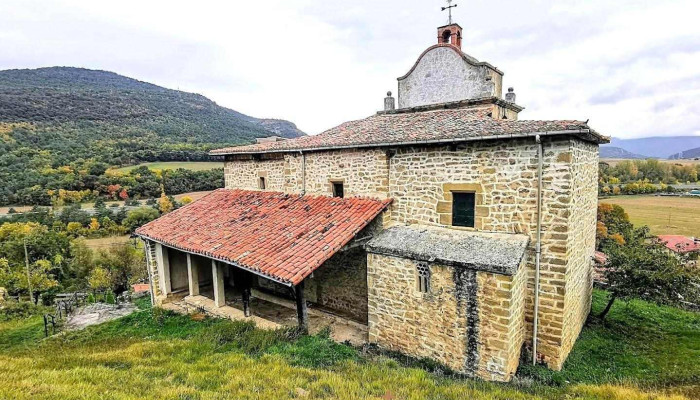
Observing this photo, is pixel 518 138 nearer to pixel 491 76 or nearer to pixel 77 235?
pixel 491 76

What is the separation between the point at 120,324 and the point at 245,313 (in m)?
4.13

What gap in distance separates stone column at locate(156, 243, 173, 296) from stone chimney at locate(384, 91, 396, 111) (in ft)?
30.5

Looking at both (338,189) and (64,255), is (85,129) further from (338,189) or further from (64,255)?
(338,189)

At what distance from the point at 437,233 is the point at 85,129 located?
207 feet

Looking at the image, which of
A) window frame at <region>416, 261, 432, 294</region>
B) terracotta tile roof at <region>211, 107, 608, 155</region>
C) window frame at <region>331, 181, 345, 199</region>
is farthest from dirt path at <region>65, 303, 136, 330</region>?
window frame at <region>416, 261, 432, 294</region>

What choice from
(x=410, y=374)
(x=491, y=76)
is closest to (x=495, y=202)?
(x=410, y=374)

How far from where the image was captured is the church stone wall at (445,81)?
1148cm

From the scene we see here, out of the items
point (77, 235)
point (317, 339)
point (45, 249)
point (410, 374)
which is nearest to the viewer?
point (410, 374)

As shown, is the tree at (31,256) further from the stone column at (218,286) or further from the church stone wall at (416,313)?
the church stone wall at (416,313)

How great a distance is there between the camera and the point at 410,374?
5.89m

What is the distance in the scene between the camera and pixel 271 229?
953 centimetres

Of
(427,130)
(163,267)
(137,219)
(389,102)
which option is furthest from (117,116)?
(427,130)

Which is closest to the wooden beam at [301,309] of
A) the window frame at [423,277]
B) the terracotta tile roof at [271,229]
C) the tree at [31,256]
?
the terracotta tile roof at [271,229]

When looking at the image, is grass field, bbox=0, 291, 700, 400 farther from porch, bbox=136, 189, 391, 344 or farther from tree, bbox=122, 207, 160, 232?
tree, bbox=122, 207, 160, 232
